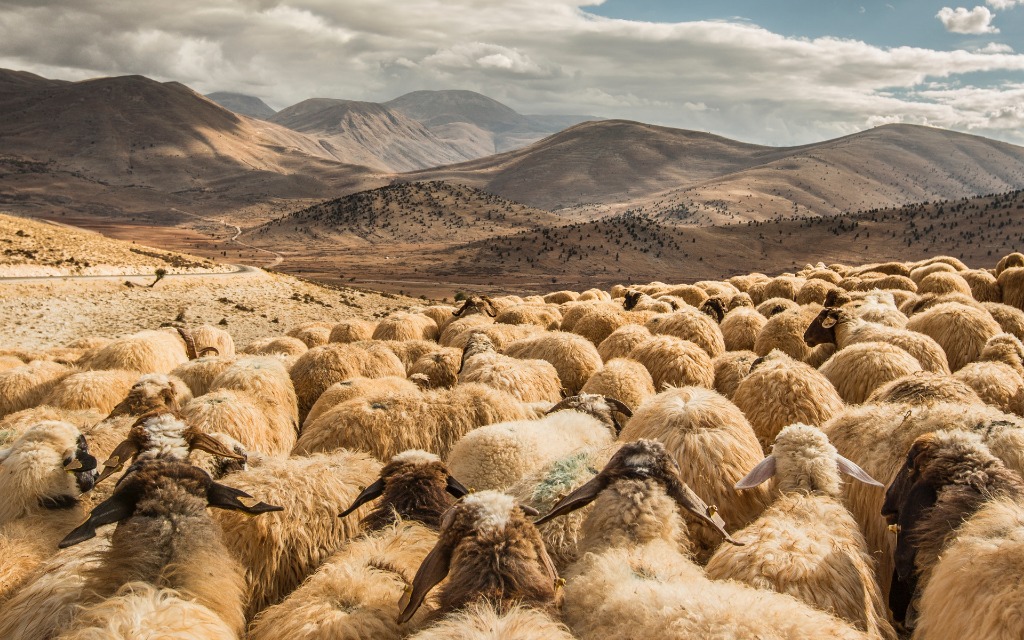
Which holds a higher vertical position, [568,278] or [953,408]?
[953,408]

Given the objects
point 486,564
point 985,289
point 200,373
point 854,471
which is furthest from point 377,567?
point 985,289

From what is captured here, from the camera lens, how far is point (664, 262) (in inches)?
2891

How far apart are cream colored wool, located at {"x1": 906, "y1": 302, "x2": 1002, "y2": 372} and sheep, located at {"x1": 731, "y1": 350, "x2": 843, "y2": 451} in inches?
169

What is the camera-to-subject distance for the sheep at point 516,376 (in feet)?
28.7

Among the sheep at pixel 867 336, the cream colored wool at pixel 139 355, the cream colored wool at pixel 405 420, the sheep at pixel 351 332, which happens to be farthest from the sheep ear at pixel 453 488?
the sheep at pixel 351 332

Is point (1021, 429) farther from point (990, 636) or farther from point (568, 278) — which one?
point (568, 278)

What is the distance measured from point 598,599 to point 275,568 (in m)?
2.51

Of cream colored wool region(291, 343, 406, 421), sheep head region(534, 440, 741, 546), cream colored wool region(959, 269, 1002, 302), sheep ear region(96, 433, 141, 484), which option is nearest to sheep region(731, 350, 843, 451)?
sheep head region(534, 440, 741, 546)

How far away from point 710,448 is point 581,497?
1669 millimetres

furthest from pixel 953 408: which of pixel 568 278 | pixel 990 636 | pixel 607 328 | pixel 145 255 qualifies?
pixel 568 278

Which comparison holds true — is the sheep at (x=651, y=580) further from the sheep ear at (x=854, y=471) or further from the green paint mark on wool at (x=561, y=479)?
the sheep ear at (x=854, y=471)

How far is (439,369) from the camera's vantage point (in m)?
10.3

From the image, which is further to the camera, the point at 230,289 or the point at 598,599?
the point at 230,289

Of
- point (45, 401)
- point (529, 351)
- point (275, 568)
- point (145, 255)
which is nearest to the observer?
point (275, 568)
